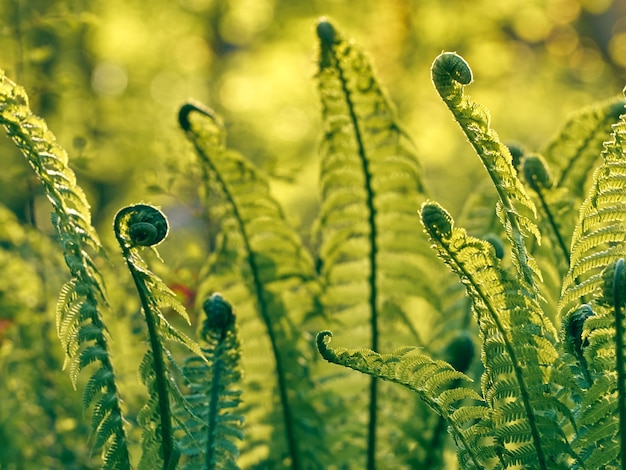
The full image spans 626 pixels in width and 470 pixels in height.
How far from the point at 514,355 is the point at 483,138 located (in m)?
0.21

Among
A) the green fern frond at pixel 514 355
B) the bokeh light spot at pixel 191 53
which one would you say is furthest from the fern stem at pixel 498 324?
the bokeh light spot at pixel 191 53

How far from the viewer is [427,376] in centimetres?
85

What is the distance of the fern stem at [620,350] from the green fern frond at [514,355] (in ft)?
0.20

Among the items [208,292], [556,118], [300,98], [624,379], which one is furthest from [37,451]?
[556,118]

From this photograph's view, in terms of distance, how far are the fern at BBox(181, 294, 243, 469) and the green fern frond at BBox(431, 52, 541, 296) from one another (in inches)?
13.2

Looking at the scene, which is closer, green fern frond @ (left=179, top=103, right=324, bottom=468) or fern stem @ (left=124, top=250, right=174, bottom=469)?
fern stem @ (left=124, top=250, right=174, bottom=469)

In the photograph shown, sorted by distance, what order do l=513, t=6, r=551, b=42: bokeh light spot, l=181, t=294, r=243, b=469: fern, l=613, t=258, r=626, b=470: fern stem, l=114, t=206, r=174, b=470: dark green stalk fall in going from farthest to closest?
l=513, t=6, r=551, b=42: bokeh light spot
l=181, t=294, r=243, b=469: fern
l=114, t=206, r=174, b=470: dark green stalk
l=613, t=258, r=626, b=470: fern stem

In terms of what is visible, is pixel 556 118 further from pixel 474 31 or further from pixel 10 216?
pixel 10 216

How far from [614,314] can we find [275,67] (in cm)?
472

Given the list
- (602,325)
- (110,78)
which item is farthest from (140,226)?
(110,78)

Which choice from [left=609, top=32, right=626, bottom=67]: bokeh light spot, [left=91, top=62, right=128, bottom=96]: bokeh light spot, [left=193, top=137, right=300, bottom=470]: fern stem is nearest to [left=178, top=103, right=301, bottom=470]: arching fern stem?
[left=193, top=137, right=300, bottom=470]: fern stem

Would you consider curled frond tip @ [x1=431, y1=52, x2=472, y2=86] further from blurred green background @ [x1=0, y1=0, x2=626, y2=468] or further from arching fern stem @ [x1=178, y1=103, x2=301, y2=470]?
blurred green background @ [x1=0, y1=0, x2=626, y2=468]

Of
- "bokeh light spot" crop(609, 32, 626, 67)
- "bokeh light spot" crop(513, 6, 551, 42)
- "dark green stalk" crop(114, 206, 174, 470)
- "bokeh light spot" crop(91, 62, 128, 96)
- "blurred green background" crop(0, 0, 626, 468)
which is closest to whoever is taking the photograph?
"dark green stalk" crop(114, 206, 174, 470)

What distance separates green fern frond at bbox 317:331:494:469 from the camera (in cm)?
76
